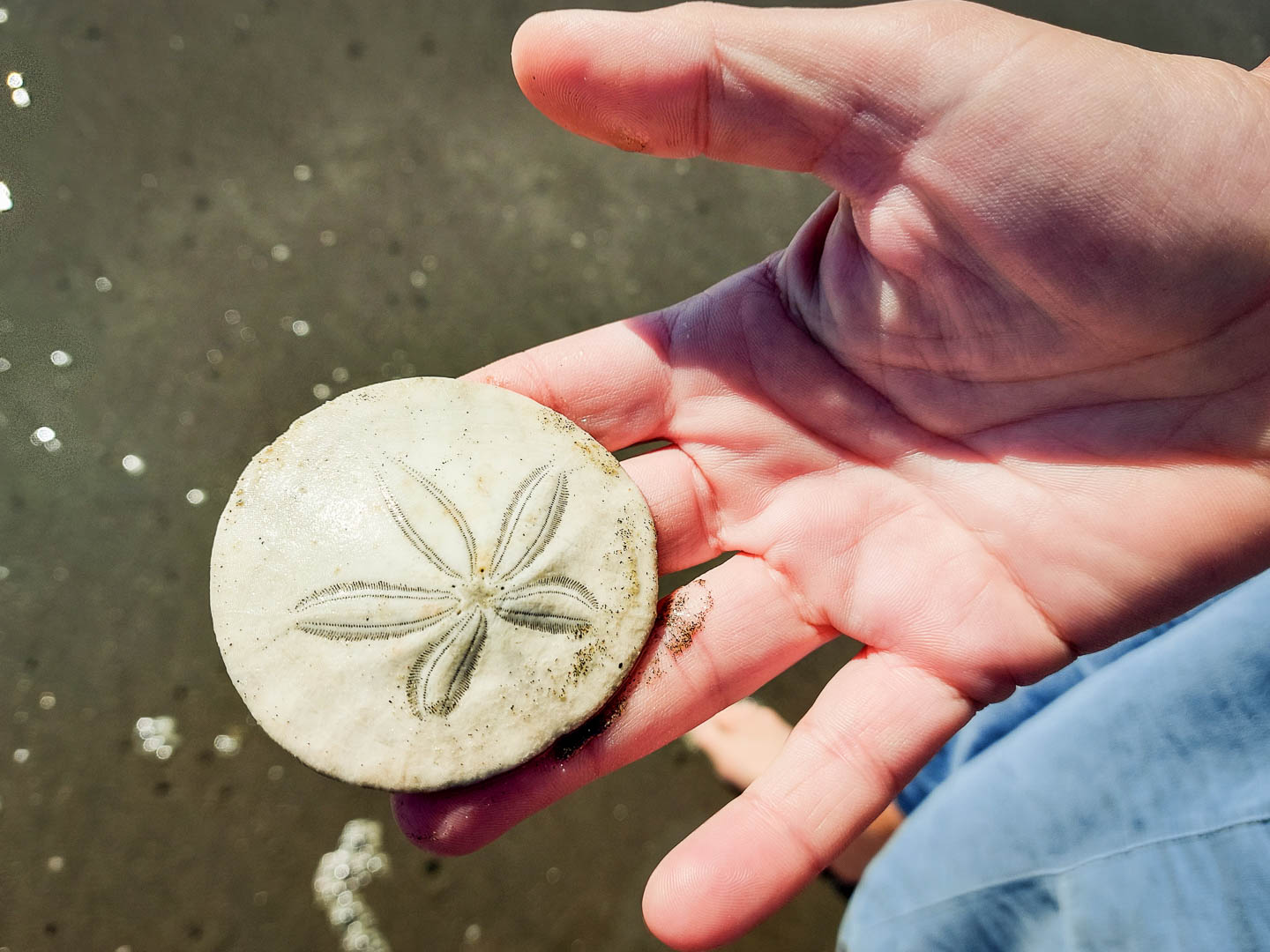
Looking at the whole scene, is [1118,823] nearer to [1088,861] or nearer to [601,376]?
[1088,861]

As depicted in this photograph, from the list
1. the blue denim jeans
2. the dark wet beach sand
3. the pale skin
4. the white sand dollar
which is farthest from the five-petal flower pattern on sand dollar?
the blue denim jeans

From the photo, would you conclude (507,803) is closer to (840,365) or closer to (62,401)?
(840,365)

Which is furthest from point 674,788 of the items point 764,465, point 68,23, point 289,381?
point 68,23

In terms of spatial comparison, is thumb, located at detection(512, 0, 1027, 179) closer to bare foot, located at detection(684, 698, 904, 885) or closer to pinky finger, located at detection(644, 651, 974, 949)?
pinky finger, located at detection(644, 651, 974, 949)

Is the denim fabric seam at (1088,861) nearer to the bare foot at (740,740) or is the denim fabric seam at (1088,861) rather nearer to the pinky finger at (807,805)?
the pinky finger at (807,805)

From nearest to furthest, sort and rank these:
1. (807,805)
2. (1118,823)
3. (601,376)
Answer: (807,805), (1118,823), (601,376)

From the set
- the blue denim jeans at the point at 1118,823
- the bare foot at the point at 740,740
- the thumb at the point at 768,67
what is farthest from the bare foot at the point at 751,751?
the thumb at the point at 768,67

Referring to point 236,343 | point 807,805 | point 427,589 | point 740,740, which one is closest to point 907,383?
point 807,805

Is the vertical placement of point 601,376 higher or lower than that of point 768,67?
lower
